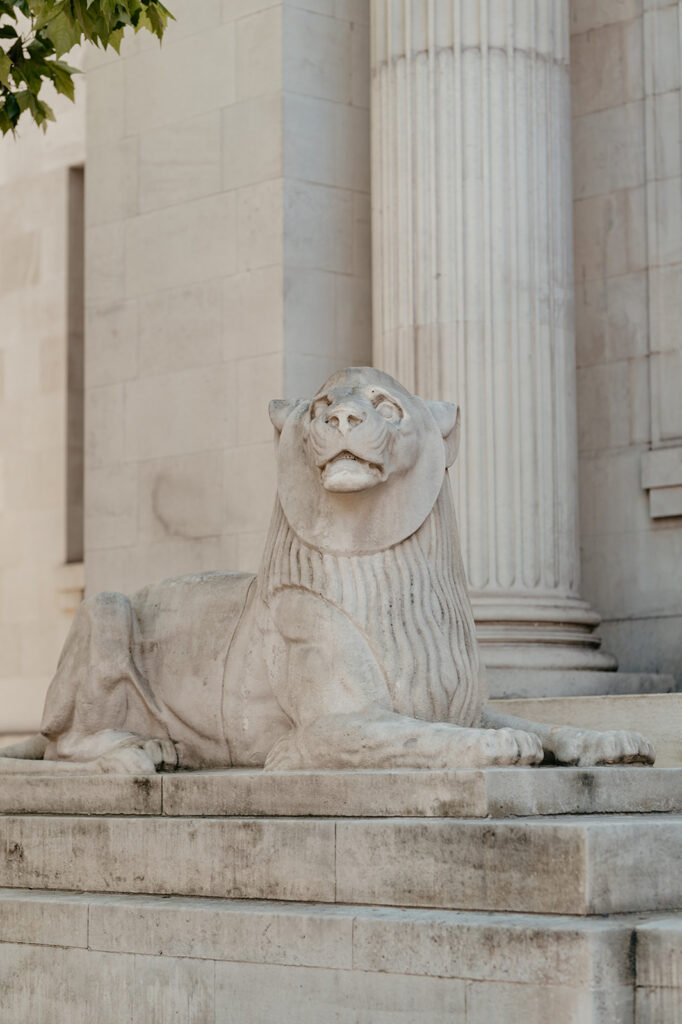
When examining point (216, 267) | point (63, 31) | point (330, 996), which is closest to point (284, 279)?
point (216, 267)

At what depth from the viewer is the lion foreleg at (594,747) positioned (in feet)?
22.7

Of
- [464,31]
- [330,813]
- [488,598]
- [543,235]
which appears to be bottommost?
[330,813]

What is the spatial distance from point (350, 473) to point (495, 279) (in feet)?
17.3

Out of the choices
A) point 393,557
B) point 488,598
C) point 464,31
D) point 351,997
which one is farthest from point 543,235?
point 351,997

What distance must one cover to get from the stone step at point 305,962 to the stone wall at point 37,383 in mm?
9361

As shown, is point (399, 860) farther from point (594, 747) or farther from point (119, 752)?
point (119, 752)

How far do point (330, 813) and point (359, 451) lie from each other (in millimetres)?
1449

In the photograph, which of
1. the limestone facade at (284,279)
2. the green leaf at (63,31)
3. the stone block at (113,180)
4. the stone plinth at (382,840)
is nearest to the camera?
the stone plinth at (382,840)

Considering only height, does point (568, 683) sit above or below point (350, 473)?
below

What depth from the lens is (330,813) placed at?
6484 mm

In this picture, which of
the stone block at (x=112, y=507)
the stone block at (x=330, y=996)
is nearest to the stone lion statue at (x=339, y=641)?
the stone block at (x=330, y=996)

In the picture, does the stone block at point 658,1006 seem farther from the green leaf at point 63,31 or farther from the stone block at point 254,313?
the stone block at point 254,313

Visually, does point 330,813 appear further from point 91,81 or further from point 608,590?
point 91,81

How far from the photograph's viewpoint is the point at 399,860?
19.9 ft
